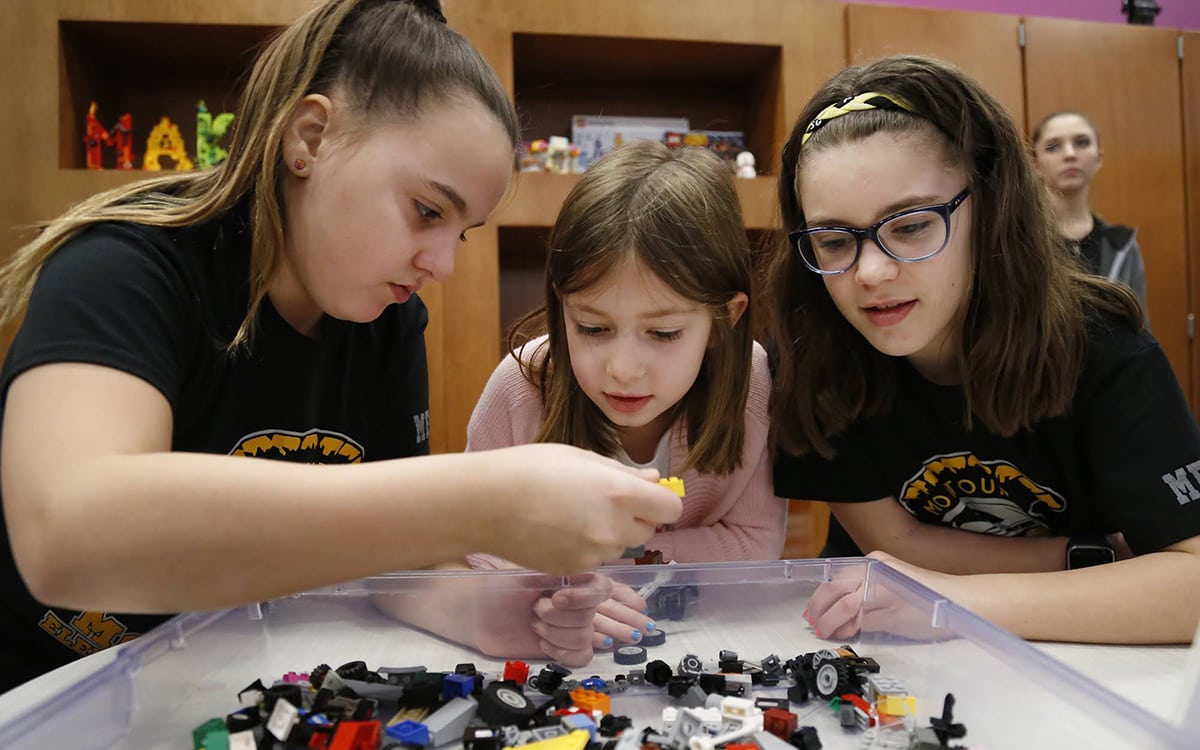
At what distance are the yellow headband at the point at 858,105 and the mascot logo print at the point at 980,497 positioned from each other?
443mm

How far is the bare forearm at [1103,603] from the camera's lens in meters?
0.82

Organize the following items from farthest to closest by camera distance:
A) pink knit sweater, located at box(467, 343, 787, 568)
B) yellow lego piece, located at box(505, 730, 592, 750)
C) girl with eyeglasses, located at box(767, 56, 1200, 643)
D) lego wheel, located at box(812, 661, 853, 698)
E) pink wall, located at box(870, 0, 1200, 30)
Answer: pink wall, located at box(870, 0, 1200, 30) → pink knit sweater, located at box(467, 343, 787, 568) → girl with eyeglasses, located at box(767, 56, 1200, 643) → lego wheel, located at box(812, 661, 853, 698) → yellow lego piece, located at box(505, 730, 592, 750)

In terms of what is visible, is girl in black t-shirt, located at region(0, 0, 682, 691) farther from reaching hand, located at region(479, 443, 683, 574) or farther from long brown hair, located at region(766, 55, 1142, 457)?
long brown hair, located at region(766, 55, 1142, 457)

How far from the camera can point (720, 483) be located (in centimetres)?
120

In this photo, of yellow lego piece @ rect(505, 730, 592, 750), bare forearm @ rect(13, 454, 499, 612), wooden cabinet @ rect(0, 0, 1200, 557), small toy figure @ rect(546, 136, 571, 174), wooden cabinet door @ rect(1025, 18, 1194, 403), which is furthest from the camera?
wooden cabinet door @ rect(1025, 18, 1194, 403)

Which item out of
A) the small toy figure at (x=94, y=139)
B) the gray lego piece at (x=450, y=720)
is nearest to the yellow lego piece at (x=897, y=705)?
the gray lego piece at (x=450, y=720)

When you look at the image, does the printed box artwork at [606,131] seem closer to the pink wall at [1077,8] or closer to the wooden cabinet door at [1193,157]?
the pink wall at [1077,8]

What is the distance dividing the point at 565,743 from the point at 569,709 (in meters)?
0.07

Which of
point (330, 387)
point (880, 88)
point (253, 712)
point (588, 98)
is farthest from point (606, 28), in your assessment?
point (253, 712)

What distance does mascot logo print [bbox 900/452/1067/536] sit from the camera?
41.8 inches

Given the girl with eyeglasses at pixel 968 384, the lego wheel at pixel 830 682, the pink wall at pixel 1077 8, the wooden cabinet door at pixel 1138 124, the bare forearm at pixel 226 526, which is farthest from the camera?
the pink wall at pixel 1077 8

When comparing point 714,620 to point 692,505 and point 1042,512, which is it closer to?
point 692,505

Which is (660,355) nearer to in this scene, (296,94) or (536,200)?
(296,94)

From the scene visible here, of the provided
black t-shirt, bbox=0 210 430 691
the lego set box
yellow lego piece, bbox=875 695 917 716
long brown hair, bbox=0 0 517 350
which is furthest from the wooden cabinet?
yellow lego piece, bbox=875 695 917 716
